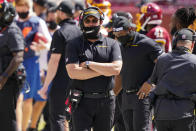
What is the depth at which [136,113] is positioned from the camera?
6.68m

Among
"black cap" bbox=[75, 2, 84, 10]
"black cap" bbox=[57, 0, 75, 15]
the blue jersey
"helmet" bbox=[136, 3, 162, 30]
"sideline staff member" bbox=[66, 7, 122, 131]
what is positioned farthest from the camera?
"black cap" bbox=[75, 2, 84, 10]

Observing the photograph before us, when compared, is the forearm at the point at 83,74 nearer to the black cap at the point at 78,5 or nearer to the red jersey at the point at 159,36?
the red jersey at the point at 159,36

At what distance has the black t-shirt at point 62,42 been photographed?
7148mm

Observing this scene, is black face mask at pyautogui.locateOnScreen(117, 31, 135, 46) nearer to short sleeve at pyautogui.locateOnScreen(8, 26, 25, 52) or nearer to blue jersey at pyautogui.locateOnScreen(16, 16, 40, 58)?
short sleeve at pyautogui.locateOnScreen(8, 26, 25, 52)

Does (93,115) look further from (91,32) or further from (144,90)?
(144,90)

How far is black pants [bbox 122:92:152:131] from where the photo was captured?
6.63 metres

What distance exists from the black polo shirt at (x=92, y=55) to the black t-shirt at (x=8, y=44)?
1296 mm

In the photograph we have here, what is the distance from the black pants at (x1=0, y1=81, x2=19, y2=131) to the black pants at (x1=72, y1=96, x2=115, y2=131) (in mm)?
1459

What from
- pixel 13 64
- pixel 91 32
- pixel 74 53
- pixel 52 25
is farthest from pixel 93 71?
pixel 52 25

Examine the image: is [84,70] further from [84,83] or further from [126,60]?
[126,60]

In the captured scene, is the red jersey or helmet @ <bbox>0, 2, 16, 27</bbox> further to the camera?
the red jersey

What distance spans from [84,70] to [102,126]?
2.31 feet

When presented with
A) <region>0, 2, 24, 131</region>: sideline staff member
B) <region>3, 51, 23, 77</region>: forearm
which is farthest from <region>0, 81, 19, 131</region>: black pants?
<region>3, 51, 23, 77</region>: forearm

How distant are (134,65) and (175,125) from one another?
1.36 m
